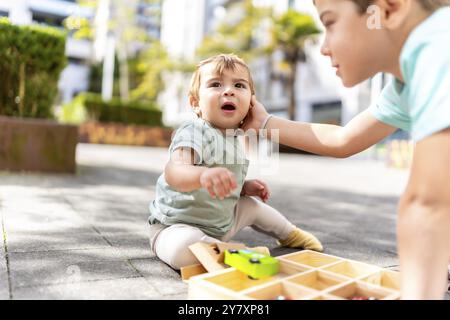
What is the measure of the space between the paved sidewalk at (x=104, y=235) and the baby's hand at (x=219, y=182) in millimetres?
390

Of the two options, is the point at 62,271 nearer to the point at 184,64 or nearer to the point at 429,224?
the point at 429,224

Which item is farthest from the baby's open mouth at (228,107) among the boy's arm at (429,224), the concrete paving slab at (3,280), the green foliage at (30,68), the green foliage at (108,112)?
the green foliage at (108,112)

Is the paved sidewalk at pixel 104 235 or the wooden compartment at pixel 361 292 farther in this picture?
the paved sidewalk at pixel 104 235

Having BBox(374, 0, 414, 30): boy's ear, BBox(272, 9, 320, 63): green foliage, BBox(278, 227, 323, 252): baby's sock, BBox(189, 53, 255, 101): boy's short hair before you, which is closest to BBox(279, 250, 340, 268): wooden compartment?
BBox(278, 227, 323, 252): baby's sock

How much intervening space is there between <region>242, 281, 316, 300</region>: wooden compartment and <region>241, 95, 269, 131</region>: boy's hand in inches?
31.3

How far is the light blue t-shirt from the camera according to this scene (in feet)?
3.41

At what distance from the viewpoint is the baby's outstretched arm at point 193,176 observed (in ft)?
4.36

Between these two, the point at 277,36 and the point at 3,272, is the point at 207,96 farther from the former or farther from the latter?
the point at 277,36

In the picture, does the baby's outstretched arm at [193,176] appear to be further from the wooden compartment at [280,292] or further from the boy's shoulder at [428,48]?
the boy's shoulder at [428,48]

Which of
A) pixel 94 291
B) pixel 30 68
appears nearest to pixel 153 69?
pixel 30 68

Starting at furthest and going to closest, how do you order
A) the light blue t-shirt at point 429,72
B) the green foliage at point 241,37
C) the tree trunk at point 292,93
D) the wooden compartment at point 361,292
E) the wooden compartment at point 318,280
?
the green foliage at point 241,37, the tree trunk at point 292,93, the wooden compartment at point 318,280, the wooden compartment at point 361,292, the light blue t-shirt at point 429,72

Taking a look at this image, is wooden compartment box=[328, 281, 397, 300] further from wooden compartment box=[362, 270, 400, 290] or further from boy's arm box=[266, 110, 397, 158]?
boy's arm box=[266, 110, 397, 158]

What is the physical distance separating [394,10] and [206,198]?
1074mm
